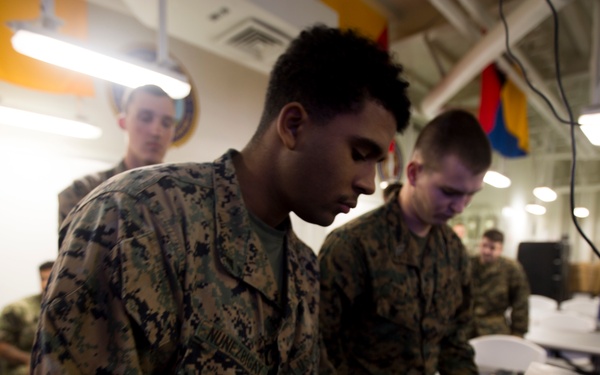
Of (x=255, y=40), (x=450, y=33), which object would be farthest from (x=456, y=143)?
(x=450, y=33)

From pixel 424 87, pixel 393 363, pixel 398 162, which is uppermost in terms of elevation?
pixel 424 87

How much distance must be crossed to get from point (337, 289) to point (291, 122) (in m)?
0.74

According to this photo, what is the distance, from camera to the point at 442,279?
1.56 metres

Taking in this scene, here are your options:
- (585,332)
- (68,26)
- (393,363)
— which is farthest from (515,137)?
(68,26)

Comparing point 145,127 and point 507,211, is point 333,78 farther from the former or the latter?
point 507,211

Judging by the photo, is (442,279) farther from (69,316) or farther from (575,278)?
(575,278)

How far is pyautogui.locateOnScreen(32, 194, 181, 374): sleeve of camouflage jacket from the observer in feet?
1.83

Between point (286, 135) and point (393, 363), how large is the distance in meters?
1.01

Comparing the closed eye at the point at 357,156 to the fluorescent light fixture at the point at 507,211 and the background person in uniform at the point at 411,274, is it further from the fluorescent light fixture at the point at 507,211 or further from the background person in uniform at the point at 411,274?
the fluorescent light fixture at the point at 507,211

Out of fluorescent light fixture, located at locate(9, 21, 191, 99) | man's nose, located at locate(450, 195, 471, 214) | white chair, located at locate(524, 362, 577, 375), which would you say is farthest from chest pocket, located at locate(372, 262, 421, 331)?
fluorescent light fixture, located at locate(9, 21, 191, 99)

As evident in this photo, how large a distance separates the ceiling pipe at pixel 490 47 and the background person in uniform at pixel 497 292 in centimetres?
158

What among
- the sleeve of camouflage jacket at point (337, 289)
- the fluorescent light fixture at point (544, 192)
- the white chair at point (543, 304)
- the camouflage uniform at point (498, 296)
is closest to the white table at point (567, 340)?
the camouflage uniform at point (498, 296)

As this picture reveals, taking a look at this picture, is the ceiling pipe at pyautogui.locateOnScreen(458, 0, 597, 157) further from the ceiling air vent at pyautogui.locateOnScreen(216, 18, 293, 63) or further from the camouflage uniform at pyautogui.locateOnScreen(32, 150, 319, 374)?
the camouflage uniform at pyautogui.locateOnScreen(32, 150, 319, 374)

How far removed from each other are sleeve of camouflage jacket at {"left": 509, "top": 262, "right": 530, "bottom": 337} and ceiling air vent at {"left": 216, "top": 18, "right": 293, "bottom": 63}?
124 inches
